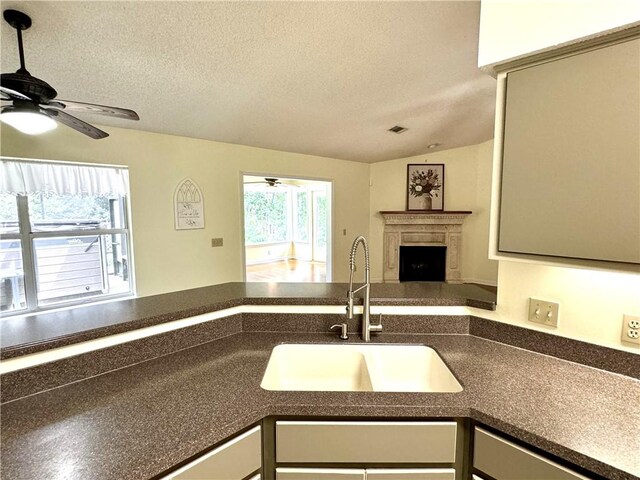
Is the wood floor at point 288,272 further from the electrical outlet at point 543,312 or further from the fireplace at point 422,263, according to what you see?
the electrical outlet at point 543,312

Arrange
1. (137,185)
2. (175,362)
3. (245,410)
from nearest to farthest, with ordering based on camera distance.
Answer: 1. (245,410)
2. (175,362)
3. (137,185)

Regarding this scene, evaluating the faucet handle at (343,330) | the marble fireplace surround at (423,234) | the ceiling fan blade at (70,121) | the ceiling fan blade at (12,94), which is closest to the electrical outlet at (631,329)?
the faucet handle at (343,330)

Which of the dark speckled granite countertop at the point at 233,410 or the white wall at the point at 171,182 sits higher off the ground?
the white wall at the point at 171,182

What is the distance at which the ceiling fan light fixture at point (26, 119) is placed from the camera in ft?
5.17

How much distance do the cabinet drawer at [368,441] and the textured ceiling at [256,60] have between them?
2037mm

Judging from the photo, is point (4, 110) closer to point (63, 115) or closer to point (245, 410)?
point (63, 115)

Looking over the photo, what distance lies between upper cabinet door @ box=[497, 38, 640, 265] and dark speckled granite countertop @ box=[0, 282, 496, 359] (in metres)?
0.54

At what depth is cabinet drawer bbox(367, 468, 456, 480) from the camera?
100 cm

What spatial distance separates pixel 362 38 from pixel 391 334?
186cm

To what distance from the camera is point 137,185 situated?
3363 millimetres

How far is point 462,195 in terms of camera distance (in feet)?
19.8

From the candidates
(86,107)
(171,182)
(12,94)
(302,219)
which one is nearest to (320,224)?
(302,219)

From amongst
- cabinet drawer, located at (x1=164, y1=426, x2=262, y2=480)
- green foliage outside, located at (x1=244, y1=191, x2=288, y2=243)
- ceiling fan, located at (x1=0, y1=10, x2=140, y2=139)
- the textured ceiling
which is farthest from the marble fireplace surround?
cabinet drawer, located at (x1=164, y1=426, x2=262, y2=480)

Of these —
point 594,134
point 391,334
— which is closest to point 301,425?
point 391,334
